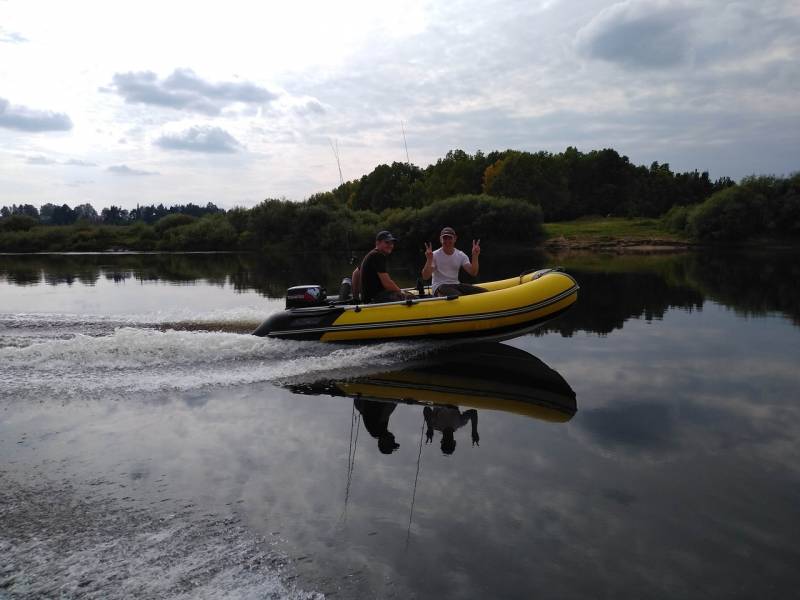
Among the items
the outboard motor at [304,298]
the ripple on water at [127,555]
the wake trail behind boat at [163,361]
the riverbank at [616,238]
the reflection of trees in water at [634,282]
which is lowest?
the ripple on water at [127,555]

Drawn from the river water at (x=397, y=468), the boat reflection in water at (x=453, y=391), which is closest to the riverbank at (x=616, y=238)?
the river water at (x=397, y=468)

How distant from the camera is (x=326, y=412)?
562 cm

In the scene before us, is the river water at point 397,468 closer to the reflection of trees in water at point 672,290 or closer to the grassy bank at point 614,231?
the reflection of trees in water at point 672,290

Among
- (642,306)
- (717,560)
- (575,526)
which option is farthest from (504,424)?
(642,306)

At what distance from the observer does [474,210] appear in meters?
41.3

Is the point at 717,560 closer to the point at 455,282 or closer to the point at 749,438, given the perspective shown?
the point at 749,438

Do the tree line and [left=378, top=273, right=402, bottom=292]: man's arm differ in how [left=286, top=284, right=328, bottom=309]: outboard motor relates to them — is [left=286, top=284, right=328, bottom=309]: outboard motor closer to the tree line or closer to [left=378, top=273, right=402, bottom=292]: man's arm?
[left=378, top=273, right=402, bottom=292]: man's arm

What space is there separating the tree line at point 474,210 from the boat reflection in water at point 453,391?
2521 cm

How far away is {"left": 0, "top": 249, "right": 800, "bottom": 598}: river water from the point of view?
3078 mm

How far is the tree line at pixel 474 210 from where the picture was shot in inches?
1515

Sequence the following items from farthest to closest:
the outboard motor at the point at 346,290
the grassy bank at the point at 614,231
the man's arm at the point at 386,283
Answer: the grassy bank at the point at 614,231 < the outboard motor at the point at 346,290 < the man's arm at the point at 386,283

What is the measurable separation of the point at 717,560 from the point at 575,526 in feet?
2.41

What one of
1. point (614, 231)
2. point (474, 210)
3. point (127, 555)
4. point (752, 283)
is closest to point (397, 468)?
point (127, 555)

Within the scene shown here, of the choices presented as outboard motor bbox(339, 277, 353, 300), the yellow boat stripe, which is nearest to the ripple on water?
the yellow boat stripe
